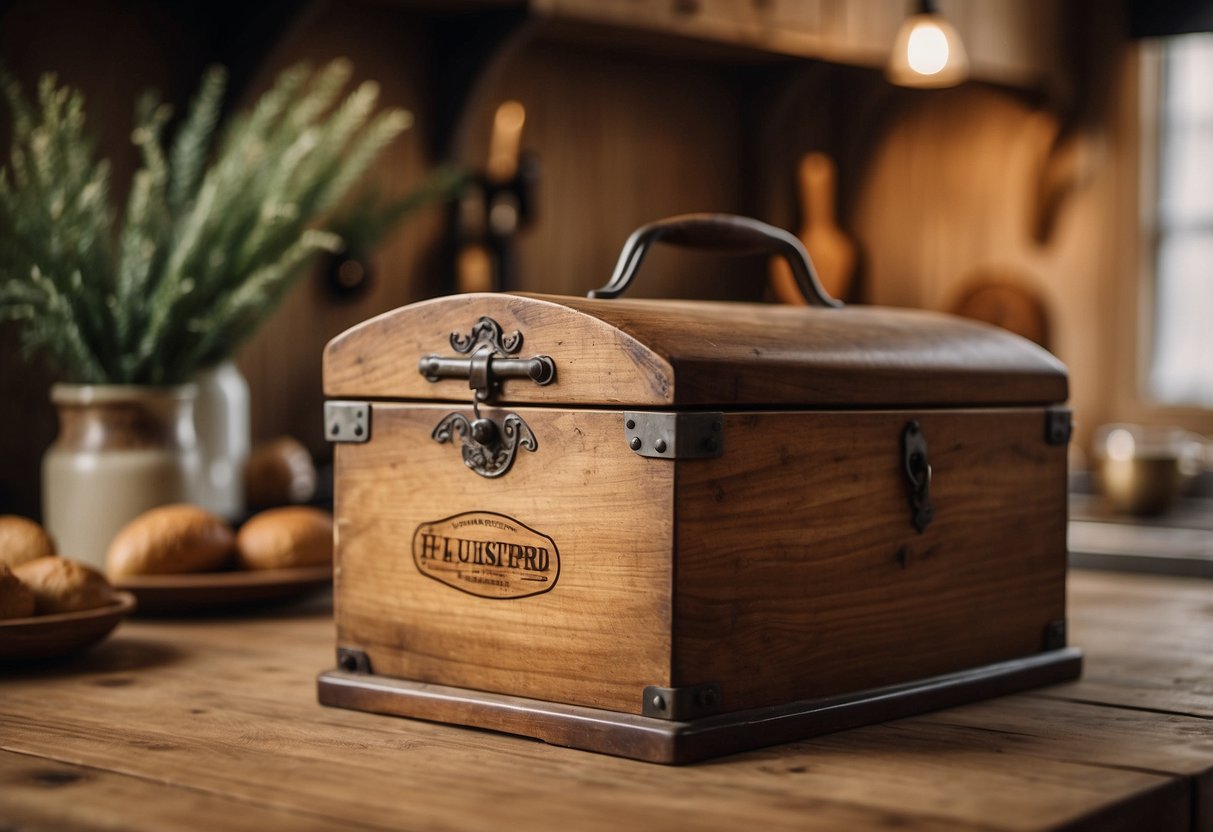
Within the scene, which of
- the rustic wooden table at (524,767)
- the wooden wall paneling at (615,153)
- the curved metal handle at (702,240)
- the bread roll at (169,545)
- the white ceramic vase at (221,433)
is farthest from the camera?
the wooden wall paneling at (615,153)

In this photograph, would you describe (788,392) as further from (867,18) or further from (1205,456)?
(1205,456)

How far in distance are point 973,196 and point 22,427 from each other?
8.44 ft

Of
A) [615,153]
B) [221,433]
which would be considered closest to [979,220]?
[615,153]

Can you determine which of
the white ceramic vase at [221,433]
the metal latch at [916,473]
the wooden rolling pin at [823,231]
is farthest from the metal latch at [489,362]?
the wooden rolling pin at [823,231]

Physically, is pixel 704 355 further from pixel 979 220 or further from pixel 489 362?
pixel 979 220

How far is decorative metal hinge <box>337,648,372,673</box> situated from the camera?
3.33 ft

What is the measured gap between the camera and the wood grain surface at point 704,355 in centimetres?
87

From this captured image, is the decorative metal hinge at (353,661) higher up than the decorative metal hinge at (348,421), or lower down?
lower down

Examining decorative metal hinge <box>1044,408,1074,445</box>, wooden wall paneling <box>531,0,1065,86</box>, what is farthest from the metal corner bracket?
wooden wall paneling <box>531,0,1065,86</box>

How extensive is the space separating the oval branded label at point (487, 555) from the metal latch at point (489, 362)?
0.28 ft

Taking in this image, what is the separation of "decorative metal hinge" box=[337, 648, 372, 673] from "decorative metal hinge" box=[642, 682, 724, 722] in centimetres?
24

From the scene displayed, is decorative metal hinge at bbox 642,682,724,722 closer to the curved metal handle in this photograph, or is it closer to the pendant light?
the curved metal handle

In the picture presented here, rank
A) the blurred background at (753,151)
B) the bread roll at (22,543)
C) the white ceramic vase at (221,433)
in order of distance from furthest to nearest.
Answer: the blurred background at (753,151), the white ceramic vase at (221,433), the bread roll at (22,543)

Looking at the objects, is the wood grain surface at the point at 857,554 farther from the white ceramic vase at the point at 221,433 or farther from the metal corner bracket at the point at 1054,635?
the white ceramic vase at the point at 221,433
